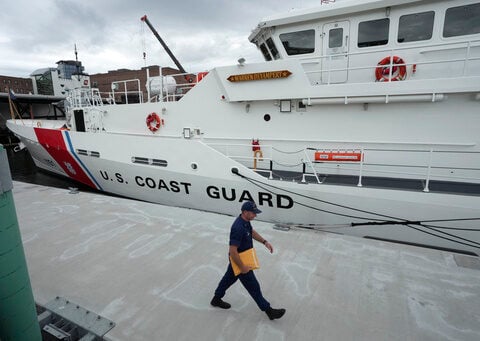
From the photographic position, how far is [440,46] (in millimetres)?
5383

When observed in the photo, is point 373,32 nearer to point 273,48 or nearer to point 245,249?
point 273,48

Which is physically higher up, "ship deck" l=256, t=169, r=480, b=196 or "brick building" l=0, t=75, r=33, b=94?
"brick building" l=0, t=75, r=33, b=94

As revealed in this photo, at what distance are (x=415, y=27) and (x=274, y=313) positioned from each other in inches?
235

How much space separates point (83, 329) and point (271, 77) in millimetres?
5104

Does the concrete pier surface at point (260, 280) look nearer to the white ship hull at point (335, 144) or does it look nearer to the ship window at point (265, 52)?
the white ship hull at point (335, 144)

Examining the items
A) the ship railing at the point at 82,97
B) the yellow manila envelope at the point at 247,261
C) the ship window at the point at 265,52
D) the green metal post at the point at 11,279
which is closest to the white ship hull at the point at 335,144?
the ship window at the point at 265,52

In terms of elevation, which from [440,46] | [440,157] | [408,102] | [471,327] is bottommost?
[471,327]

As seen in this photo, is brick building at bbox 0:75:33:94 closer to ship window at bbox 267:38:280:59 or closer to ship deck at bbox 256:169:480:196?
ship window at bbox 267:38:280:59

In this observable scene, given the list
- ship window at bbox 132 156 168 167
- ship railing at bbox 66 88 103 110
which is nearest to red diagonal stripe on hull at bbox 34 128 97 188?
ship railing at bbox 66 88 103 110

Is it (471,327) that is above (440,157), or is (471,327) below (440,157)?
below

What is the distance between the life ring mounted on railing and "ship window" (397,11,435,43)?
568 centimetres

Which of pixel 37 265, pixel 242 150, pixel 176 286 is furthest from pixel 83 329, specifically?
pixel 242 150

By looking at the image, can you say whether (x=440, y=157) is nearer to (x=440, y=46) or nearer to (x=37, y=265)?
(x=440, y=46)

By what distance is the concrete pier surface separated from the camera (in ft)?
8.25
